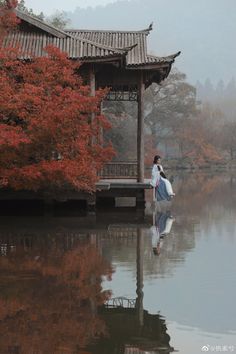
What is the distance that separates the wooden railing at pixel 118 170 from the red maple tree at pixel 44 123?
12.0ft

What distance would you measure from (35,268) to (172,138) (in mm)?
58090

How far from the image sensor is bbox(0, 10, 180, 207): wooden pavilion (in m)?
18.1

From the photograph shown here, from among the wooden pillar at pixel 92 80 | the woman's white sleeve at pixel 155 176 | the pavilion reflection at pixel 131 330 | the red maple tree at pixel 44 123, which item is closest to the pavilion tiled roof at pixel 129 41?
the wooden pillar at pixel 92 80

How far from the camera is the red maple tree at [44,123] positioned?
1539 cm

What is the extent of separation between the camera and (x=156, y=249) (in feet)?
36.6

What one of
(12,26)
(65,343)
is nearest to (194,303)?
(65,343)

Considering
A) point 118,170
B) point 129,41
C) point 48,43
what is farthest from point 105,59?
point 118,170

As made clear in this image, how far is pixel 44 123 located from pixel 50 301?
8846mm

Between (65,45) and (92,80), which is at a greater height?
(65,45)

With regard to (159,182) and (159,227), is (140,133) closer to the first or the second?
→ (159,182)

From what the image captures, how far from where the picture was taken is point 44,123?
50.7 ft

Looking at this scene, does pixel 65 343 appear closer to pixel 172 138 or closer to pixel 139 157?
pixel 139 157

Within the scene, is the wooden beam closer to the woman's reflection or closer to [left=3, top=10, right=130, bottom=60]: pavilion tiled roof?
[left=3, top=10, right=130, bottom=60]: pavilion tiled roof

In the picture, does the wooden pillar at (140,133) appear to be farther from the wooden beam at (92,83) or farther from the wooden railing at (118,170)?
the wooden beam at (92,83)
